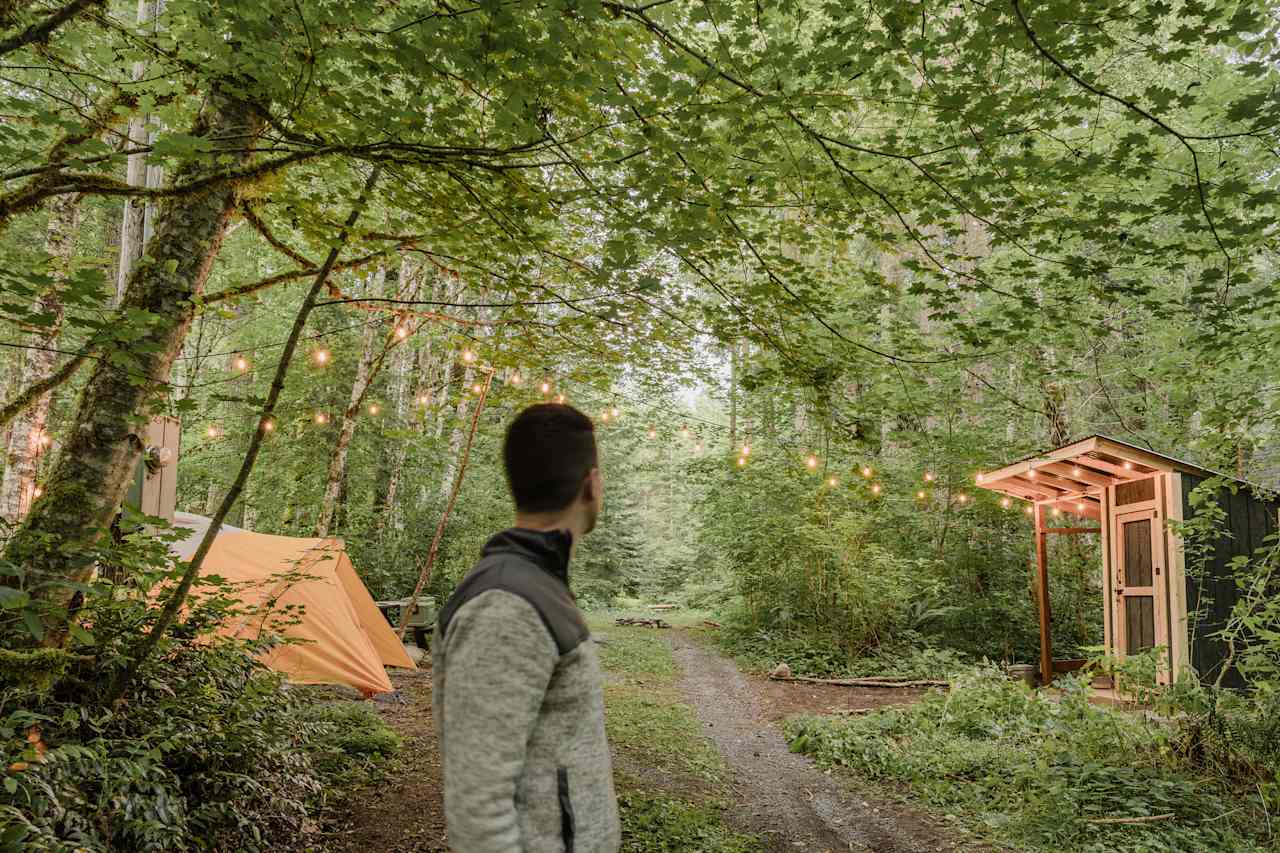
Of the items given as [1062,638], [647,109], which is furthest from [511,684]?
[1062,638]

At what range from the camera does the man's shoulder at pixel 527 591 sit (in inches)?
61.1

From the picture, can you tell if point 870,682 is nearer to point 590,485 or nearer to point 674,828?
point 674,828

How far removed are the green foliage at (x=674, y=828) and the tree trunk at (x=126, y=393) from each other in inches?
151

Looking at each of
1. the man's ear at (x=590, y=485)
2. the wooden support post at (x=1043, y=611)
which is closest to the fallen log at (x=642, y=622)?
the wooden support post at (x=1043, y=611)

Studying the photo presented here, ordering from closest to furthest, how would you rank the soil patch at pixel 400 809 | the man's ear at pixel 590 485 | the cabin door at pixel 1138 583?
1. the man's ear at pixel 590 485
2. the soil patch at pixel 400 809
3. the cabin door at pixel 1138 583

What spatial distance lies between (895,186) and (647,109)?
5.98ft

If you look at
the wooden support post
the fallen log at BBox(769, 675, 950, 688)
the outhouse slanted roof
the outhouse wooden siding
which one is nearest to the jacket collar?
the outhouse slanted roof

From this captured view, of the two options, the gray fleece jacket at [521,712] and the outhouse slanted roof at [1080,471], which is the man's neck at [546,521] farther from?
the outhouse slanted roof at [1080,471]

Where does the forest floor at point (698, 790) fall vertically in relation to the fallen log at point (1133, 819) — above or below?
below

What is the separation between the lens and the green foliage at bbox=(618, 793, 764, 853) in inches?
194

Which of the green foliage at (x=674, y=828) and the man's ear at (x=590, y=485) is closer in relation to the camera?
the man's ear at (x=590, y=485)

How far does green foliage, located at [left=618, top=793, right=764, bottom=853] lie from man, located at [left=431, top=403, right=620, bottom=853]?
3.78 meters

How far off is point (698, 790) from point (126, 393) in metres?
5.34

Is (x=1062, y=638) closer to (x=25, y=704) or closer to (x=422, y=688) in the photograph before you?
(x=422, y=688)
